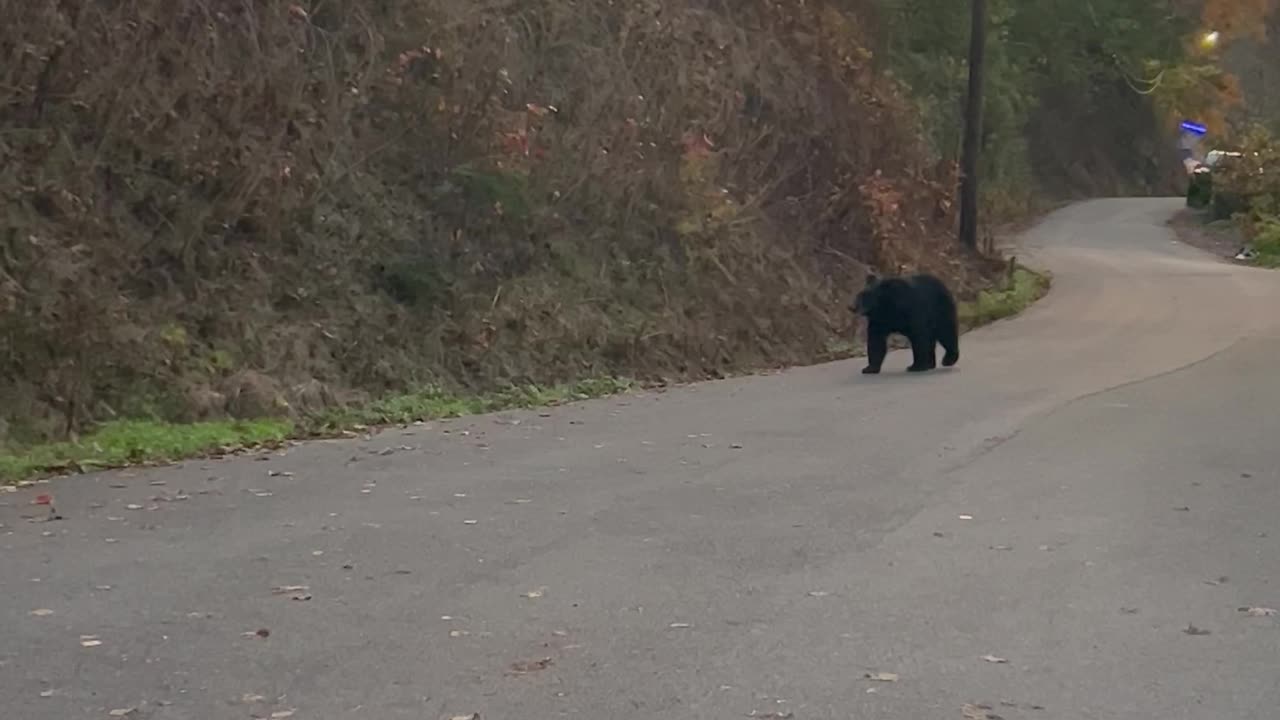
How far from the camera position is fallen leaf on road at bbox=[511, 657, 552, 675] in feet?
21.8

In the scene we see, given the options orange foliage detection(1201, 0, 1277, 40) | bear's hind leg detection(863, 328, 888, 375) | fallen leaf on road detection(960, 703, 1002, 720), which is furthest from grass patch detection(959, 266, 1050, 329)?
orange foliage detection(1201, 0, 1277, 40)

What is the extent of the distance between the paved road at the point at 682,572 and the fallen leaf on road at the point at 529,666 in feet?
0.06

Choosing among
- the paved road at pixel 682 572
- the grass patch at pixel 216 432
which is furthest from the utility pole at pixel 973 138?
the grass patch at pixel 216 432

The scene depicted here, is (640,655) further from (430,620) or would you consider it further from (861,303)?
(861,303)

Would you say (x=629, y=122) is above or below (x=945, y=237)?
above

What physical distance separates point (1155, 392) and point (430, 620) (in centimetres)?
1085

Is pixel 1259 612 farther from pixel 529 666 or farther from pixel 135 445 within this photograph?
pixel 135 445

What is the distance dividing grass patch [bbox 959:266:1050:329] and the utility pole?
1245mm

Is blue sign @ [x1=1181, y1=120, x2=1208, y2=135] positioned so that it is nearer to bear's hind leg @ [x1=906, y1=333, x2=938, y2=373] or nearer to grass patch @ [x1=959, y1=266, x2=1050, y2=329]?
grass patch @ [x1=959, y1=266, x2=1050, y2=329]

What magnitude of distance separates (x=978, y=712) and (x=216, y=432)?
7866mm

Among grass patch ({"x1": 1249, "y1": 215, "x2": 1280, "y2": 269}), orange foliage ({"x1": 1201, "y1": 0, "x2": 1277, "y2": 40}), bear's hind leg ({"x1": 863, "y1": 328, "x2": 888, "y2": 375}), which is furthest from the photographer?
orange foliage ({"x1": 1201, "y1": 0, "x2": 1277, "y2": 40})

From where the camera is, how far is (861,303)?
59.5 feet

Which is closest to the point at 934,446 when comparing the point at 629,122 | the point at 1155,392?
the point at 1155,392

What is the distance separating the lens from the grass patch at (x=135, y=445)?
1130cm
